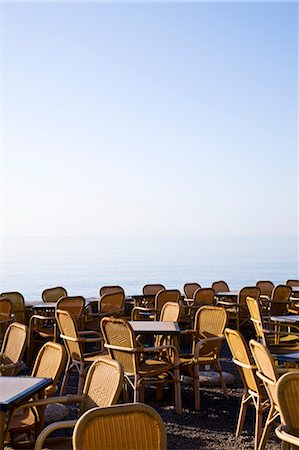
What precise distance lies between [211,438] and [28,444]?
5.72 feet

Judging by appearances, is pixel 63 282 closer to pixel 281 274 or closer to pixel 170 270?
pixel 170 270

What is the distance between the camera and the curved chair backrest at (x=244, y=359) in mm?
4430

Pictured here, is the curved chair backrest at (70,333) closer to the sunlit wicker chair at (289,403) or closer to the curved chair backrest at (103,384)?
the curved chair backrest at (103,384)

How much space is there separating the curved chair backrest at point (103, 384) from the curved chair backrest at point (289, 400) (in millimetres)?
764

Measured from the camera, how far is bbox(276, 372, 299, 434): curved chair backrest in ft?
10.2

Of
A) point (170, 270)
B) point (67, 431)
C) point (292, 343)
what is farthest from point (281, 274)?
point (67, 431)

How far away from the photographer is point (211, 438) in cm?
492

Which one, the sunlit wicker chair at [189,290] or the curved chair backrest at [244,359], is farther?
the sunlit wicker chair at [189,290]

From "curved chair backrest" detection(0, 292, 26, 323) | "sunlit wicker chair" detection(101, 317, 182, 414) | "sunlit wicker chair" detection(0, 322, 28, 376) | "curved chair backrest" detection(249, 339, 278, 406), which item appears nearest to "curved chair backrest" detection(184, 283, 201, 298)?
"curved chair backrest" detection(0, 292, 26, 323)

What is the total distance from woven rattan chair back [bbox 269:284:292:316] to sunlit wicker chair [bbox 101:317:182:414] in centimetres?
368

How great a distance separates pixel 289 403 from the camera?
3117 millimetres

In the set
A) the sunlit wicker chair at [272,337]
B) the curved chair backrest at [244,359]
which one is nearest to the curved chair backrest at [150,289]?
the sunlit wicker chair at [272,337]

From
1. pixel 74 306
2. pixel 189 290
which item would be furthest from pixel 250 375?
pixel 189 290

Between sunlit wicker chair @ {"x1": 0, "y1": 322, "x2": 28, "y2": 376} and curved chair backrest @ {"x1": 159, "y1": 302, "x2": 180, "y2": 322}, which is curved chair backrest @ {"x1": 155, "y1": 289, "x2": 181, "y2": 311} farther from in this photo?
sunlit wicker chair @ {"x1": 0, "y1": 322, "x2": 28, "y2": 376}
